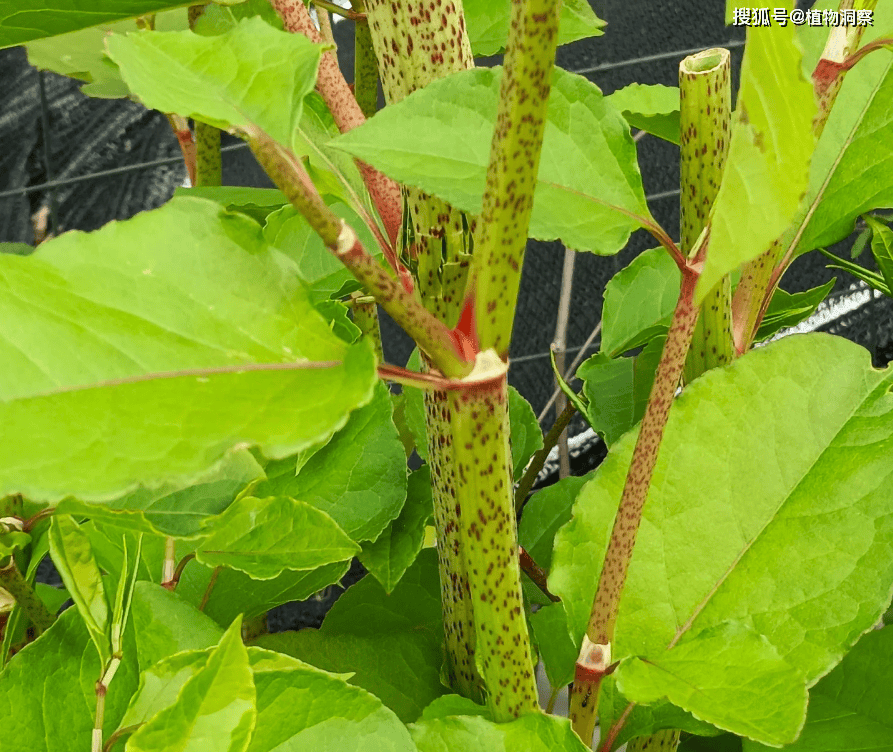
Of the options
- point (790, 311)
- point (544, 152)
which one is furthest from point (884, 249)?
point (544, 152)

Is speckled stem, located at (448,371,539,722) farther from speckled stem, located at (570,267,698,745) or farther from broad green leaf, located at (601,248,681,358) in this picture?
broad green leaf, located at (601,248,681,358)

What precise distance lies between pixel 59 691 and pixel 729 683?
115mm

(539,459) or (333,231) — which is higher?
(333,231)

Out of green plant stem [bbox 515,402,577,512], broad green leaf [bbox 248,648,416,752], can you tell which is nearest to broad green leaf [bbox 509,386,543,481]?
green plant stem [bbox 515,402,577,512]

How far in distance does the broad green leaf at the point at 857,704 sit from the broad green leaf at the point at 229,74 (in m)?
0.15

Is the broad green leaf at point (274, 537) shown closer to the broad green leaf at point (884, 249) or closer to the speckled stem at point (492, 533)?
the speckled stem at point (492, 533)

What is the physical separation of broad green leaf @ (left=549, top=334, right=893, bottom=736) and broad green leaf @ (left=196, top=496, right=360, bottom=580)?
4cm

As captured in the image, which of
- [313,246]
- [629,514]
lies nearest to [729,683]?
[629,514]

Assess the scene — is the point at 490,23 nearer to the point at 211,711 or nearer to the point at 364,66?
the point at 364,66

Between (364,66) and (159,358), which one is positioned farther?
(364,66)

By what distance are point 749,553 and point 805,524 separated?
0.01 metres

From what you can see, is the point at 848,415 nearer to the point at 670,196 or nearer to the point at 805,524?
the point at 805,524

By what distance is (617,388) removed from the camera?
23 cm

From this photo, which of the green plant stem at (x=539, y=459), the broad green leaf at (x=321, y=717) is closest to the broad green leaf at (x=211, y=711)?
the broad green leaf at (x=321, y=717)
